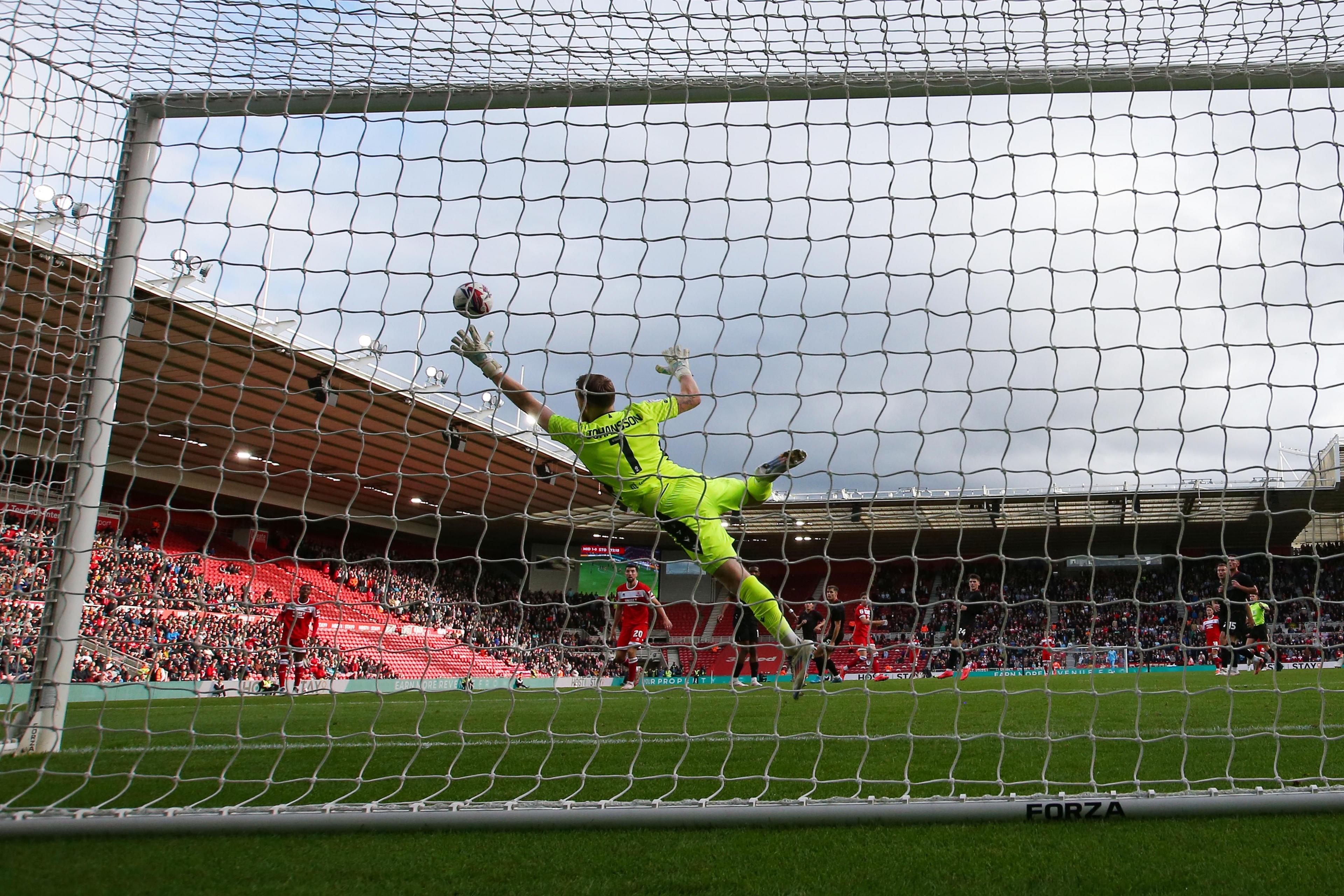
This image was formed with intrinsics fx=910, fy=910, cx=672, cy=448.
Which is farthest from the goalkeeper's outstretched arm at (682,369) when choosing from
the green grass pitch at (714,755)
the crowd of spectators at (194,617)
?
the green grass pitch at (714,755)

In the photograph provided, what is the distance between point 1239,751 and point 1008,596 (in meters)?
24.3

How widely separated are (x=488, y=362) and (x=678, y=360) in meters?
1.03

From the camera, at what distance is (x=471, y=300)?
15.8 feet

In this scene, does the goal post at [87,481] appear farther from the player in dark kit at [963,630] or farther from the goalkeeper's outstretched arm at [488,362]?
the player in dark kit at [963,630]

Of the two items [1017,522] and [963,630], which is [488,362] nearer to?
[1017,522]

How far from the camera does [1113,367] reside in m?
4.48

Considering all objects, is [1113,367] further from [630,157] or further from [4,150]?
[4,150]

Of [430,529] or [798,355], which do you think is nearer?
[798,355]

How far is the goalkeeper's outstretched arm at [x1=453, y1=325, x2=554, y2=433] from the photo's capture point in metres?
4.72

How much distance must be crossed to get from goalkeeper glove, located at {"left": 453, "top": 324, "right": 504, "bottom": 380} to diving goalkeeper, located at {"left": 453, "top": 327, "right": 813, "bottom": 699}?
0.01m

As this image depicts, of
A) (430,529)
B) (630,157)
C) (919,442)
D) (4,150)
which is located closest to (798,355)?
(919,442)

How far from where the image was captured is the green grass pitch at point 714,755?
12.3ft

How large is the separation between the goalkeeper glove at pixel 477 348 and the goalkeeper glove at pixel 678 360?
0.91 m

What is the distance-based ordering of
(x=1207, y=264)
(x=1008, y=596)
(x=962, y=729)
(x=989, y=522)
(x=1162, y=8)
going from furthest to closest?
(x=1008, y=596) < (x=989, y=522) < (x=962, y=729) < (x=1162, y=8) < (x=1207, y=264)
